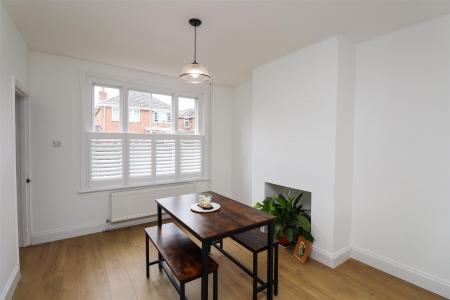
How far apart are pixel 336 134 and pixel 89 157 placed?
3.51 m

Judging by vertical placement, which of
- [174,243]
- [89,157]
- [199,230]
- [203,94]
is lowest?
[174,243]

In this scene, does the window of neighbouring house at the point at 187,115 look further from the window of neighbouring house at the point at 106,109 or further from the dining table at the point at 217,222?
the dining table at the point at 217,222

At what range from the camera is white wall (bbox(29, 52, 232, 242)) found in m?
3.01

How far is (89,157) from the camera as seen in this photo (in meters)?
3.36

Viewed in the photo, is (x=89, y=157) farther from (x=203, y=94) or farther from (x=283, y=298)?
(x=283, y=298)

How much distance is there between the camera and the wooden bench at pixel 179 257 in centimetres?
165

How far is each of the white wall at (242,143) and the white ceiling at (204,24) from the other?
142 centimetres

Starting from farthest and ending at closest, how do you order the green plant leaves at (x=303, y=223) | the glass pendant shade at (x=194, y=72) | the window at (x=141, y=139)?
the window at (x=141, y=139) < the green plant leaves at (x=303, y=223) < the glass pendant shade at (x=194, y=72)

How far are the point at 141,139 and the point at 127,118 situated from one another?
416mm

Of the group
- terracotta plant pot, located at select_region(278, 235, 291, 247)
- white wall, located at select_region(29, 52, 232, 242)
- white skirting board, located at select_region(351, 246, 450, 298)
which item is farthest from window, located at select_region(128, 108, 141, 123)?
white skirting board, located at select_region(351, 246, 450, 298)

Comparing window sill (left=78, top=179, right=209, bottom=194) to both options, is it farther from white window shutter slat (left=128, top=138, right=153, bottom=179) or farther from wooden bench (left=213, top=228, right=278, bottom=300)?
wooden bench (left=213, top=228, right=278, bottom=300)

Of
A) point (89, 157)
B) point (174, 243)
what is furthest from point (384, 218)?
point (89, 157)

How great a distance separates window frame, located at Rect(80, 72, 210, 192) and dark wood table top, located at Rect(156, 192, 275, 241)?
5.43 feet

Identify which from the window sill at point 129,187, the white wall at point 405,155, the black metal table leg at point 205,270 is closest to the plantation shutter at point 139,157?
the window sill at point 129,187
